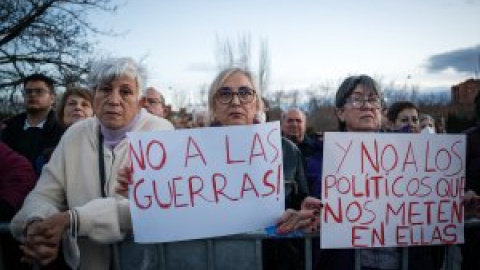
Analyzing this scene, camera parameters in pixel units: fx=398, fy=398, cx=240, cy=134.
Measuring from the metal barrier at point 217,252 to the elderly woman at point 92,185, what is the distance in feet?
0.66

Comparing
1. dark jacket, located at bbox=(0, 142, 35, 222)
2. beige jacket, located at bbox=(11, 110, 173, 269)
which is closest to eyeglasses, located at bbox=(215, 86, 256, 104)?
beige jacket, located at bbox=(11, 110, 173, 269)

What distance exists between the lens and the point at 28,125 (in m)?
4.33

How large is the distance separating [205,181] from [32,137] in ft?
9.78

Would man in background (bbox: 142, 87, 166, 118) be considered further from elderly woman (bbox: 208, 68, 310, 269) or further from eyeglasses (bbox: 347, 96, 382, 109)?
eyeglasses (bbox: 347, 96, 382, 109)

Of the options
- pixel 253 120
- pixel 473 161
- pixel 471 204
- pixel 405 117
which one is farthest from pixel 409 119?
pixel 253 120

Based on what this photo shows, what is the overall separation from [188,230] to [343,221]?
76cm

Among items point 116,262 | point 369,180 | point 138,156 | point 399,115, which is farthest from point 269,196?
point 399,115

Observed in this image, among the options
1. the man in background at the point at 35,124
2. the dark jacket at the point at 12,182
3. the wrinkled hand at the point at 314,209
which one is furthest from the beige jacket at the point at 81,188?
the man in background at the point at 35,124

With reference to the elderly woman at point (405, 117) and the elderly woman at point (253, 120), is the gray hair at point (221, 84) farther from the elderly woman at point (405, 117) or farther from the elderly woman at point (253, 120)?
the elderly woman at point (405, 117)

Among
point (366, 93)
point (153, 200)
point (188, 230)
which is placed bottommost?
point (188, 230)

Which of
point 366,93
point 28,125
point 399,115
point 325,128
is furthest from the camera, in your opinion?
point 325,128

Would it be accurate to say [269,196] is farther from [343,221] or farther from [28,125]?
[28,125]

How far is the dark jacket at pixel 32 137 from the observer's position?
390 cm

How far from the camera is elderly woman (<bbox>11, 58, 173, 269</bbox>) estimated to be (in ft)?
5.64
